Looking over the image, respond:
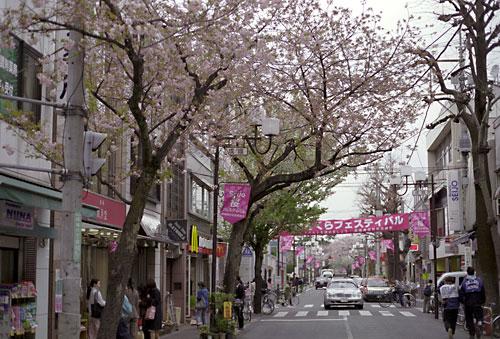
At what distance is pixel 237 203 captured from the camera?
19594mm

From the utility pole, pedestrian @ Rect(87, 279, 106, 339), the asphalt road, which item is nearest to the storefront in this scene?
pedestrian @ Rect(87, 279, 106, 339)

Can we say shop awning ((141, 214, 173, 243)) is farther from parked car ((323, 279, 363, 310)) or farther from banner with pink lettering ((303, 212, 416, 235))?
banner with pink lettering ((303, 212, 416, 235))

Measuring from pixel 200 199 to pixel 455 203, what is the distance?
543 inches

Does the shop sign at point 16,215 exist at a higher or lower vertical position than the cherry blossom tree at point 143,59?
lower

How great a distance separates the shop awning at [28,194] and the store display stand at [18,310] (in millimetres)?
1794

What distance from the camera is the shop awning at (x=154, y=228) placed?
862 inches

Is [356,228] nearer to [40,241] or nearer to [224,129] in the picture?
[224,129]

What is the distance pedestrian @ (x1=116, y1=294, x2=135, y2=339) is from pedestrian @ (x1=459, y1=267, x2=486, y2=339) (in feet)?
27.4

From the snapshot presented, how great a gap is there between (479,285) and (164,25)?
35.4ft

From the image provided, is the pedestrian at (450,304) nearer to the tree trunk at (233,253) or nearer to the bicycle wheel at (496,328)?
the bicycle wheel at (496,328)

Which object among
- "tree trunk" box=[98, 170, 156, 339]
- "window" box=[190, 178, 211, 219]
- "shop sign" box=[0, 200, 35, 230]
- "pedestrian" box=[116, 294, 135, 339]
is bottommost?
"pedestrian" box=[116, 294, 135, 339]

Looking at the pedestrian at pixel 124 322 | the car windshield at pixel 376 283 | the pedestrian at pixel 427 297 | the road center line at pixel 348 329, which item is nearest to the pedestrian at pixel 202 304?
the road center line at pixel 348 329

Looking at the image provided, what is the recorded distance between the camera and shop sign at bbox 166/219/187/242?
82.4ft

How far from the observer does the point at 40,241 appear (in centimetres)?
1462
